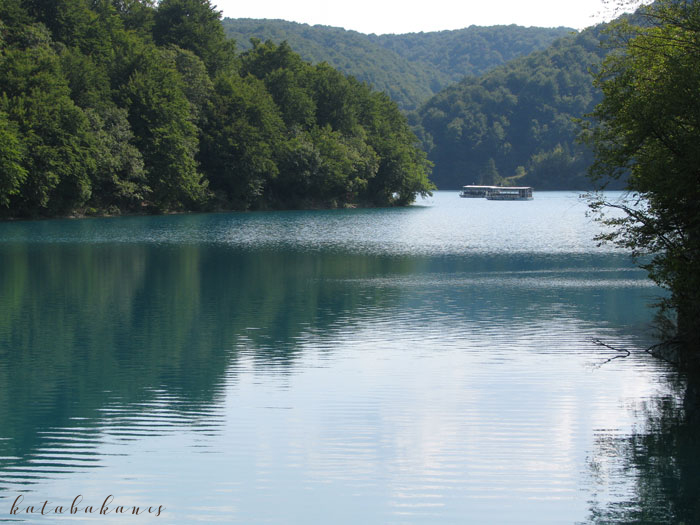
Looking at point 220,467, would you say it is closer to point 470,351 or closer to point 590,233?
point 470,351

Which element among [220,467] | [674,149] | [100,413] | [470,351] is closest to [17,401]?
[100,413]

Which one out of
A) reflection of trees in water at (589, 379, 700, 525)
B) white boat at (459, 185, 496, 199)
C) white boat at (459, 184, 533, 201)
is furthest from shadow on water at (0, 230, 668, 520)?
white boat at (459, 185, 496, 199)

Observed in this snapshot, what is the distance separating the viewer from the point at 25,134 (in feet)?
198

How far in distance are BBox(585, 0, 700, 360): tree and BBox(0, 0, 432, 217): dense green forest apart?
46565mm

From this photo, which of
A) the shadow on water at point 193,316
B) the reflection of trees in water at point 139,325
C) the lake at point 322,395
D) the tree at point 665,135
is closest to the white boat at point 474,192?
the shadow on water at point 193,316

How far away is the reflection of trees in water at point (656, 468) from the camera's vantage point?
9039 mm

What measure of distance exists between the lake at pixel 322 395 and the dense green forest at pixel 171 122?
3445cm

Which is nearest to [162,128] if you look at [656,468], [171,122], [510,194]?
[171,122]

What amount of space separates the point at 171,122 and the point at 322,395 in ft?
220

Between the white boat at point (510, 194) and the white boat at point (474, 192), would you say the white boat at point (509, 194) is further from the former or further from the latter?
the white boat at point (474, 192)

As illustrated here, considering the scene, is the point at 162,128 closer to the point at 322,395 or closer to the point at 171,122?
the point at 171,122

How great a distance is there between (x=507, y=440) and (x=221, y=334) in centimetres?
953

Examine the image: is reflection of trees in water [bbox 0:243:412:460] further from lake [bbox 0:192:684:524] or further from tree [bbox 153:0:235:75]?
tree [bbox 153:0:235:75]

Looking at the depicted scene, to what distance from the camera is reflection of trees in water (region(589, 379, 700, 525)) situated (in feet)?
29.7
